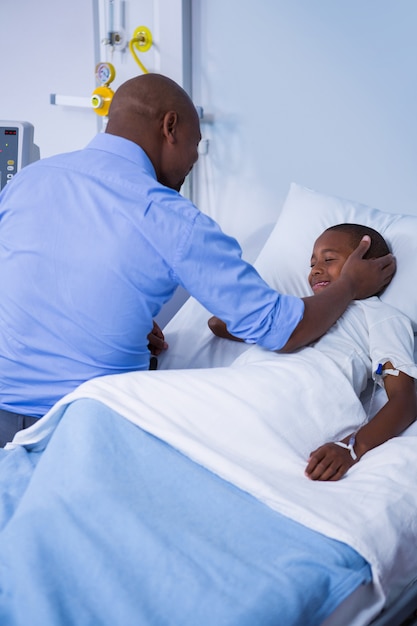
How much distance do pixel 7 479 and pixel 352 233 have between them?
1.02 metres

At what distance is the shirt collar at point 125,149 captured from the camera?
154 centimetres

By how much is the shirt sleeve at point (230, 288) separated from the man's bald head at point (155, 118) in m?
0.26

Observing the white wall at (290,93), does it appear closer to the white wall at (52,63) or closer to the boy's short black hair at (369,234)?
the white wall at (52,63)

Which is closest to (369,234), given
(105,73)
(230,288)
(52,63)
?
(230,288)

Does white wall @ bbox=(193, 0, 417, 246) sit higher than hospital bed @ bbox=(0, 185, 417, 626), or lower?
higher

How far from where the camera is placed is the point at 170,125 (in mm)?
1574

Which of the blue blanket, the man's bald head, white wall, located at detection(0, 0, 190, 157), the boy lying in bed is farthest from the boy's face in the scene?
white wall, located at detection(0, 0, 190, 157)

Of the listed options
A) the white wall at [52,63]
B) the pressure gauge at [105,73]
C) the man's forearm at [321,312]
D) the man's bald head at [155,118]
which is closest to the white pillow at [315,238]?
the man's forearm at [321,312]

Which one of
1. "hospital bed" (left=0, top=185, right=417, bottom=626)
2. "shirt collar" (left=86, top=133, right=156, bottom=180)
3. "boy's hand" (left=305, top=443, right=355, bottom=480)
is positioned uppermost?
"shirt collar" (left=86, top=133, right=156, bottom=180)

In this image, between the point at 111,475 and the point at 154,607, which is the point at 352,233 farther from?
the point at 154,607

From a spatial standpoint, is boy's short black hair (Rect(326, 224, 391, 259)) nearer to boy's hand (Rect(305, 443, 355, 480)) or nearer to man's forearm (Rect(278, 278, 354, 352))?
man's forearm (Rect(278, 278, 354, 352))

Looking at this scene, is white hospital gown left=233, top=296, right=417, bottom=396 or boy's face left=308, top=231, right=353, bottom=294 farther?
boy's face left=308, top=231, right=353, bottom=294

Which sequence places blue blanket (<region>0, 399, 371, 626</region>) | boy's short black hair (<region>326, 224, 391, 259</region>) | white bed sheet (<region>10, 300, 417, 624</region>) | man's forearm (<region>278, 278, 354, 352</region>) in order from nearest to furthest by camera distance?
1. blue blanket (<region>0, 399, 371, 626</region>)
2. white bed sheet (<region>10, 300, 417, 624</region>)
3. man's forearm (<region>278, 278, 354, 352</region>)
4. boy's short black hair (<region>326, 224, 391, 259</region>)

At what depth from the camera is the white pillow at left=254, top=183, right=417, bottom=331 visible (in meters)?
1.80
